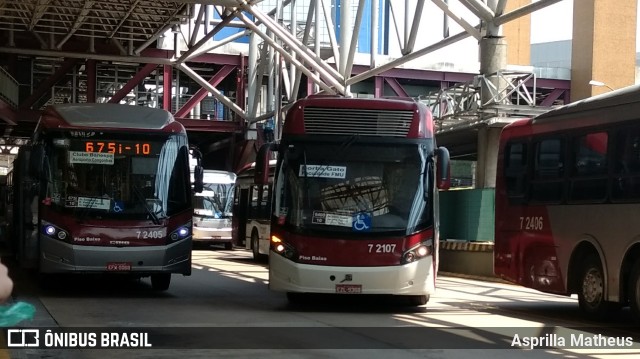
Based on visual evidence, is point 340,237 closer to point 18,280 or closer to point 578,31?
point 18,280

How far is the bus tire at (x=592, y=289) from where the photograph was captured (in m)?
12.6

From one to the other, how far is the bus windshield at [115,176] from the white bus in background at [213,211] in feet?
63.2

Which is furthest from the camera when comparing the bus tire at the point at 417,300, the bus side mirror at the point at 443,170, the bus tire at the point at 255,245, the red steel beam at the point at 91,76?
the red steel beam at the point at 91,76

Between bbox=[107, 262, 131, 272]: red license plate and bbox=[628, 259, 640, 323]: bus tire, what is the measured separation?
7.78 metres

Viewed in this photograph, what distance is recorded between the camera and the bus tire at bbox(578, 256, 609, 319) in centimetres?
1259

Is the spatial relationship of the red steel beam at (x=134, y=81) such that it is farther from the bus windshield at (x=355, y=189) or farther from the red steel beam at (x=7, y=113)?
the bus windshield at (x=355, y=189)

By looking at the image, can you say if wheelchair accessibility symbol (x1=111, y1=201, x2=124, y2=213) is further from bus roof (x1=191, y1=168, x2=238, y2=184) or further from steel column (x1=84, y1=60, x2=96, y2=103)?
steel column (x1=84, y1=60, x2=96, y2=103)

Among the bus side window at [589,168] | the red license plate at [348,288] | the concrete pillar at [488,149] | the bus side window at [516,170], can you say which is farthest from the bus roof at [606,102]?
the concrete pillar at [488,149]

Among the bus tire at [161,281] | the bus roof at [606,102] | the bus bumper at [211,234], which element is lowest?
the bus bumper at [211,234]

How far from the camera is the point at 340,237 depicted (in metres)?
13.2

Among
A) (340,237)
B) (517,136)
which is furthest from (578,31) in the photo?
(340,237)

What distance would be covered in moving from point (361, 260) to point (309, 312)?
121cm

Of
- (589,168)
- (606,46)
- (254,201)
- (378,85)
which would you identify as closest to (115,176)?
(589,168)

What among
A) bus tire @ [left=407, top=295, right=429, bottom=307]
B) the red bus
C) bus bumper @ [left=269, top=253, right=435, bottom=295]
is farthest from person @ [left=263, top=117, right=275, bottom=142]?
bus bumper @ [left=269, top=253, right=435, bottom=295]
